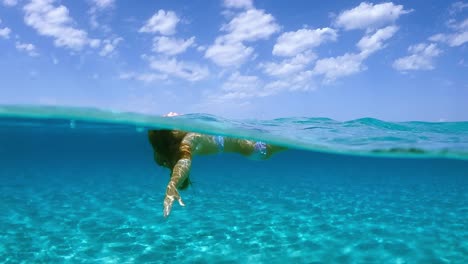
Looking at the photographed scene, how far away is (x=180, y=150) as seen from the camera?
460 cm

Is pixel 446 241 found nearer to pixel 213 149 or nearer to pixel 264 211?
pixel 264 211

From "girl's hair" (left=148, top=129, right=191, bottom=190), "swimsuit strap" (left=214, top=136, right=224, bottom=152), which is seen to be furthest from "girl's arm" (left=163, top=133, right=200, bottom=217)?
"swimsuit strap" (left=214, top=136, right=224, bottom=152)

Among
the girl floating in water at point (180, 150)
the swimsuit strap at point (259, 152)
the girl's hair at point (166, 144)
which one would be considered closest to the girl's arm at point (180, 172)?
the girl floating in water at point (180, 150)

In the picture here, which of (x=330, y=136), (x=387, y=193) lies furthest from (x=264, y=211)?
(x=387, y=193)

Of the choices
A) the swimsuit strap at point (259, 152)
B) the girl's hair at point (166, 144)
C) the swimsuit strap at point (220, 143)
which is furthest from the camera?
the swimsuit strap at point (259, 152)

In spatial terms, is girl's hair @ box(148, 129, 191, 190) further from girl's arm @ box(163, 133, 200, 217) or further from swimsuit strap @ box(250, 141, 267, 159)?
swimsuit strap @ box(250, 141, 267, 159)

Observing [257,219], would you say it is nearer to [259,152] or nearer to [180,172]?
[259,152]

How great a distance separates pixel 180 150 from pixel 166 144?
19.5 inches

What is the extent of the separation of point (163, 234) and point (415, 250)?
7532mm

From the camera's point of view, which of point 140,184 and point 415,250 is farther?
point 140,184

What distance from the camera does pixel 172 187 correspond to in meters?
3.68

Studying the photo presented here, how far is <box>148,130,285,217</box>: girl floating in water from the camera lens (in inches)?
146

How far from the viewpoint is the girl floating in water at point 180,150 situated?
146 inches

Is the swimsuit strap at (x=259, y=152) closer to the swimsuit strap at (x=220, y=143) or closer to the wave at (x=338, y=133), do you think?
the swimsuit strap at (x=220, y=143)
